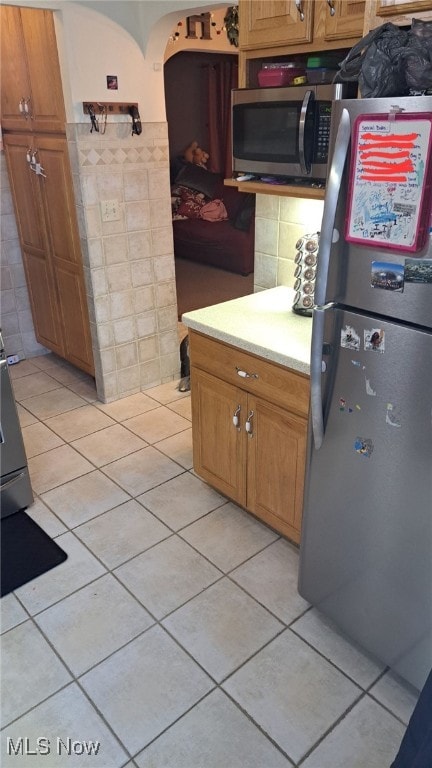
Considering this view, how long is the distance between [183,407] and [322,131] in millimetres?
1987

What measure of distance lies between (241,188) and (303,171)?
0.41 meters

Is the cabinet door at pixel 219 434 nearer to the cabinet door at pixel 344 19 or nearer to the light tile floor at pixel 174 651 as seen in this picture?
the light tile floor at pixel 174 651

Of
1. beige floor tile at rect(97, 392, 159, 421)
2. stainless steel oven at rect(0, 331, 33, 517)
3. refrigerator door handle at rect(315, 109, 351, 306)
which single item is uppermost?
refrigerator door handle at rect(315, 109, 351, 306)

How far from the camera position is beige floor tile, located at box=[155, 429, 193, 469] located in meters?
2.95

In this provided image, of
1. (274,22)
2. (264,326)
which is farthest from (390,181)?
(274,22)

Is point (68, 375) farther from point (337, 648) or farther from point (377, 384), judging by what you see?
point (377, 384)

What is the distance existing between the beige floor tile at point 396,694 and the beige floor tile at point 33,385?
2.71 meters

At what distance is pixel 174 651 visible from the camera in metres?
1.91

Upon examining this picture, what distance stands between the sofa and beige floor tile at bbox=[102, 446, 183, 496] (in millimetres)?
3587

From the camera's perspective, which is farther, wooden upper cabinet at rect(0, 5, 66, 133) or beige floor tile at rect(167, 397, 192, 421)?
beige floor tile at rect(167, 397, 192, 421)

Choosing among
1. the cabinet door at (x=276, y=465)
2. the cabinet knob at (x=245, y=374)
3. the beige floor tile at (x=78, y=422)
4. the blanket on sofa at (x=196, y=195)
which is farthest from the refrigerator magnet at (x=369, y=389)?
the blanket on sofa at (x=196, y=195)

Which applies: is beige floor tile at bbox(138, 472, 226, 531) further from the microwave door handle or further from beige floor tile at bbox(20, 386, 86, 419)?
the microwave door handle

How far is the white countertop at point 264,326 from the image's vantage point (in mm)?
1944

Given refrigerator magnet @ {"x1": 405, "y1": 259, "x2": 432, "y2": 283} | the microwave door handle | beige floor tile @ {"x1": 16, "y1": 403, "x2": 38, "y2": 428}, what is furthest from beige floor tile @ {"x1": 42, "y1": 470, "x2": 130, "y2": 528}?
refrigerator magnet @ {"x1": 405, "y1": 259, "x2": 432, "y2": 283}
